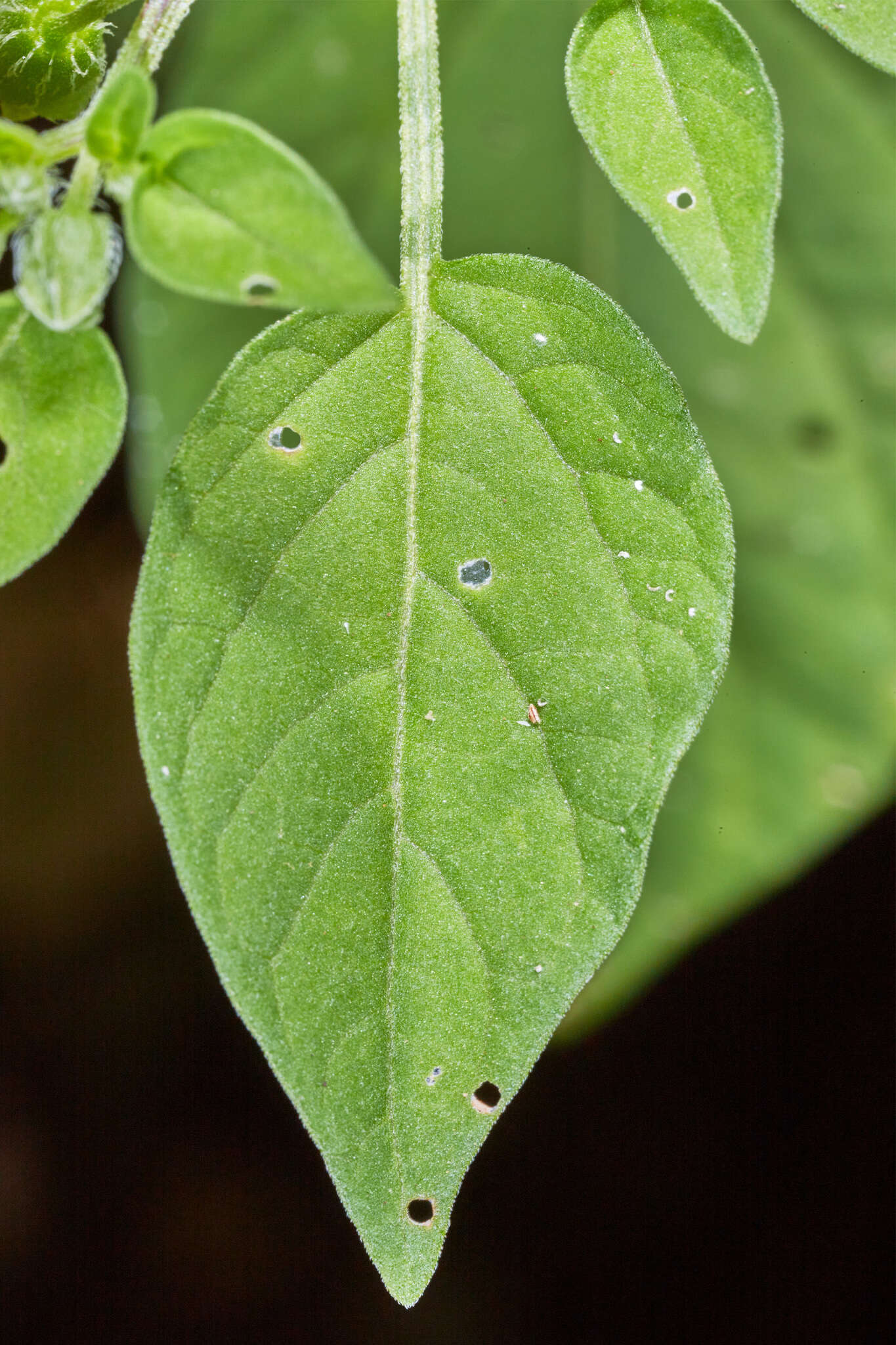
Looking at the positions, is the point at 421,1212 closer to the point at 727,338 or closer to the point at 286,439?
the point at 286,439

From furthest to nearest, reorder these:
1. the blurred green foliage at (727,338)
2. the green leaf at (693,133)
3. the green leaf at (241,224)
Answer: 1. the blurred green foliage at (727,338)
2. the green leaf at (693,133)
3. the green leaf at (241,224)

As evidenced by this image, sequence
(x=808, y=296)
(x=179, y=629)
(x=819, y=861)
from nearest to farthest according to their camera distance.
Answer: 1. (x=179, y=629)
2. (x=808, y=296)
3. (x=819, y=861)

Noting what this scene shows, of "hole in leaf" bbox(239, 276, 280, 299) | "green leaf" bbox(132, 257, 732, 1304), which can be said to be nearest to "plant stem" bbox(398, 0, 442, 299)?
"green leaf" bbox(132, 257, 732, 1304)

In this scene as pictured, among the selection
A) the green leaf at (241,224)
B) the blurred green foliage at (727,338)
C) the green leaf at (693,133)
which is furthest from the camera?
the blurred green foliage at (727,338)

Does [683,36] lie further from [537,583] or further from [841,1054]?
[841,1054]

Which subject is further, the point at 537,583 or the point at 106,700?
the point at 106,700

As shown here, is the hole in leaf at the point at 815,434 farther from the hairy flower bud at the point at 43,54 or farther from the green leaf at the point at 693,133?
the hairy flower bud at the point at 43,54

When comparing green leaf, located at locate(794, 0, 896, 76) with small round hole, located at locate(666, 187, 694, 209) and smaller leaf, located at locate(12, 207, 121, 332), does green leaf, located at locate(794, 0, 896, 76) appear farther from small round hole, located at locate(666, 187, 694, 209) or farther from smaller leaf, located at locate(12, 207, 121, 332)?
smaller leaf, located at locate(12, 207, 121, 332)

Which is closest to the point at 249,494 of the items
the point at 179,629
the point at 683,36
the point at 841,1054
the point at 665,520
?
the point at 179,629

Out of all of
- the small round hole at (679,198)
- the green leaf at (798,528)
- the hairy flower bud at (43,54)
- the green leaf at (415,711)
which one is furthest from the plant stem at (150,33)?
the green leaf at (798,528)
